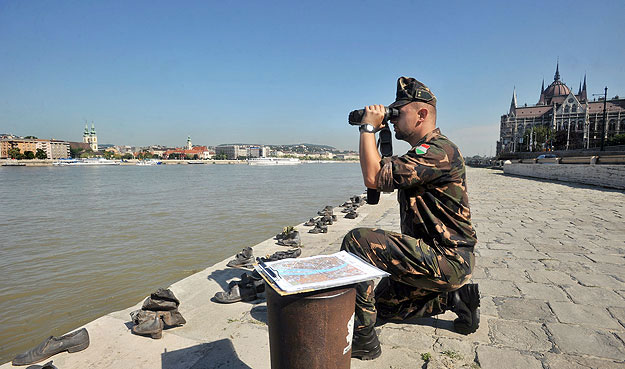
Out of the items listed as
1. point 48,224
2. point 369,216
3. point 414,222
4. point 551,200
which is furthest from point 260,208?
point 414,222

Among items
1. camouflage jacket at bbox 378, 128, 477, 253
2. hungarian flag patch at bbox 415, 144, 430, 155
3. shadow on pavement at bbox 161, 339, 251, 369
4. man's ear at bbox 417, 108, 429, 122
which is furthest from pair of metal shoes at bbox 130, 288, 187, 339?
man's ear at bbox 417, 108, 429, 122

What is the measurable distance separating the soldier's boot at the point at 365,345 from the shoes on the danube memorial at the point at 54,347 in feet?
7.45

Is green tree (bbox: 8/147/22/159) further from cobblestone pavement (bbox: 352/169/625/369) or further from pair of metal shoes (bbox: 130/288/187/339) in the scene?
cobblestone pavement (bbox: 352/169/625/369)

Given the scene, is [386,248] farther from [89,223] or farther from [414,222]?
[89,223]

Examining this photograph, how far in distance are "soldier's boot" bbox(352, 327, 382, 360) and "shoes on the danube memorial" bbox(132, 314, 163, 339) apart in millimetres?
1716

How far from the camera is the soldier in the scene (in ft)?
7.25

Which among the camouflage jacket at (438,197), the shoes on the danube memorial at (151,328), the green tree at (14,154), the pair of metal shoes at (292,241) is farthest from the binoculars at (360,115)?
the green tree at (14,154)

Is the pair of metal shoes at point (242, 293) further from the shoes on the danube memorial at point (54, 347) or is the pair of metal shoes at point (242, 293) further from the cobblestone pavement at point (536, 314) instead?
the cobblestone pavement at point (536, 314)

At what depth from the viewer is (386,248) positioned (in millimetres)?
2221

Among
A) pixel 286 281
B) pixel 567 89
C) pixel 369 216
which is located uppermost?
pixel 567 89

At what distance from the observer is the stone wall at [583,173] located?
1509 cm

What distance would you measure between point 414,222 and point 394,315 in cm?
99

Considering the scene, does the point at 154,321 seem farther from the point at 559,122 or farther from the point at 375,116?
the point at 559,122

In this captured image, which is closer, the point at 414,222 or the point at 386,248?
the point at 386,248
